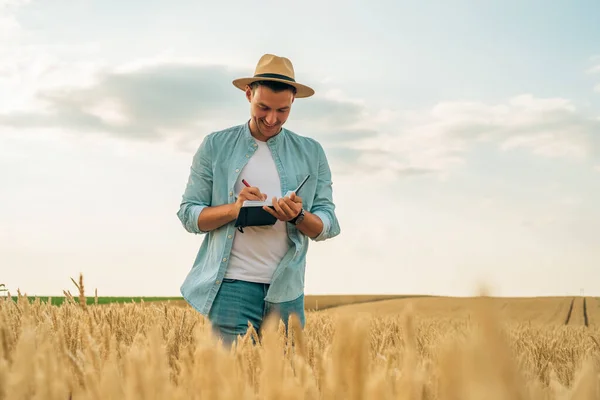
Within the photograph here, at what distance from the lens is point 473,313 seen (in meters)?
0.47

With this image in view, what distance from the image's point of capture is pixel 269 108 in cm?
368

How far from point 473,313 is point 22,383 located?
0.74 metres

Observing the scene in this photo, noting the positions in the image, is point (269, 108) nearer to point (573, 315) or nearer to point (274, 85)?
point (274, 85)

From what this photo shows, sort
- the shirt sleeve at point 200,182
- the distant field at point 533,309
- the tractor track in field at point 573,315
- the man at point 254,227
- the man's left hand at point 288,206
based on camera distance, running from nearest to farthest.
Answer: the man's left hand at point 288,206 < the man at point 254,227 < the shirt sleeve at point 200,182 < the tractor track in field at point 573,315 < the distant field at point 533,309

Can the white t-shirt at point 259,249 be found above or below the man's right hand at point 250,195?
below

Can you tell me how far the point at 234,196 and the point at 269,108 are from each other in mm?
614

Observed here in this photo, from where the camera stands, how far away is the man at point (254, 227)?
12.1ft

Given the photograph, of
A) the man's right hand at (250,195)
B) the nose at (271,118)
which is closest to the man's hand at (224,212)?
the man's right hand at (250,195)

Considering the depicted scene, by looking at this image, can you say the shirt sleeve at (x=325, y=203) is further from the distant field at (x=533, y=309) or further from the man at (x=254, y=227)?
the distant field at (x=533, y=309)

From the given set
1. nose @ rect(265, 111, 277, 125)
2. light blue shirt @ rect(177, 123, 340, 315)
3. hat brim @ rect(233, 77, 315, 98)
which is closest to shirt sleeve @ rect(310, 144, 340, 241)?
light blue shirt @ rect(177, 123, 340, 315)

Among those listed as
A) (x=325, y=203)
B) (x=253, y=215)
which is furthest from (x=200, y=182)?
(x=325, y=203)

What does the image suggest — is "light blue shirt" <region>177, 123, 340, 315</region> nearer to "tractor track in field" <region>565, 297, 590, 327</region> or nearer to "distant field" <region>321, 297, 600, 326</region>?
"distant field" <region>321, 297, 600, 326</region>

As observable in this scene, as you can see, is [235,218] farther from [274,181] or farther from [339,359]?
[339,359]

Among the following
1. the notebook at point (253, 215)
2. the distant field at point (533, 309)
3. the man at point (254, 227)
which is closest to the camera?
the notebook at point (253, 215)
